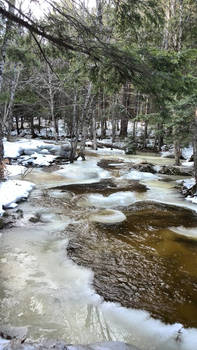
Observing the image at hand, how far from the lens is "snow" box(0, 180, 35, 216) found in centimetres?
699

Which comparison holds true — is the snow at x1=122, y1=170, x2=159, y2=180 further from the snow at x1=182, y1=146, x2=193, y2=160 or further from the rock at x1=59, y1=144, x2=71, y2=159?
the snow at x1=182, y1=146, x2=193, y2=160

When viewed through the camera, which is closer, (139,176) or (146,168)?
(139,176)

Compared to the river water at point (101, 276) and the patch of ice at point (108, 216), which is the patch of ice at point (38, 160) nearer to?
the river water at point (101, 276)

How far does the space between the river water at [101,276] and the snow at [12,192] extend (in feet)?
1.37

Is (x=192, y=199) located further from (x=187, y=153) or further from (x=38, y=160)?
(x=187, y=153)

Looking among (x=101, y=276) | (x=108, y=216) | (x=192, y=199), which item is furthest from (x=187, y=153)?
(x=101, y=276)

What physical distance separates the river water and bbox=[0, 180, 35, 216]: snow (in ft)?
1.37

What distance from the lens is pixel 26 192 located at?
8164mm

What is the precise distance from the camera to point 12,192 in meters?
7.82

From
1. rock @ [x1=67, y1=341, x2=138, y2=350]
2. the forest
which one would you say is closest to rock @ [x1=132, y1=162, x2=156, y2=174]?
the forest

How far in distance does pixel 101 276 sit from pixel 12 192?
190 inches

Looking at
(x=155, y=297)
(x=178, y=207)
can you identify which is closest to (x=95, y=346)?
(x=155, y=297)

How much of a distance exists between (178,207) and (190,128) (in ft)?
11.7

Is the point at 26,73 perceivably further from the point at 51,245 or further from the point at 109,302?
the point at 109,302
